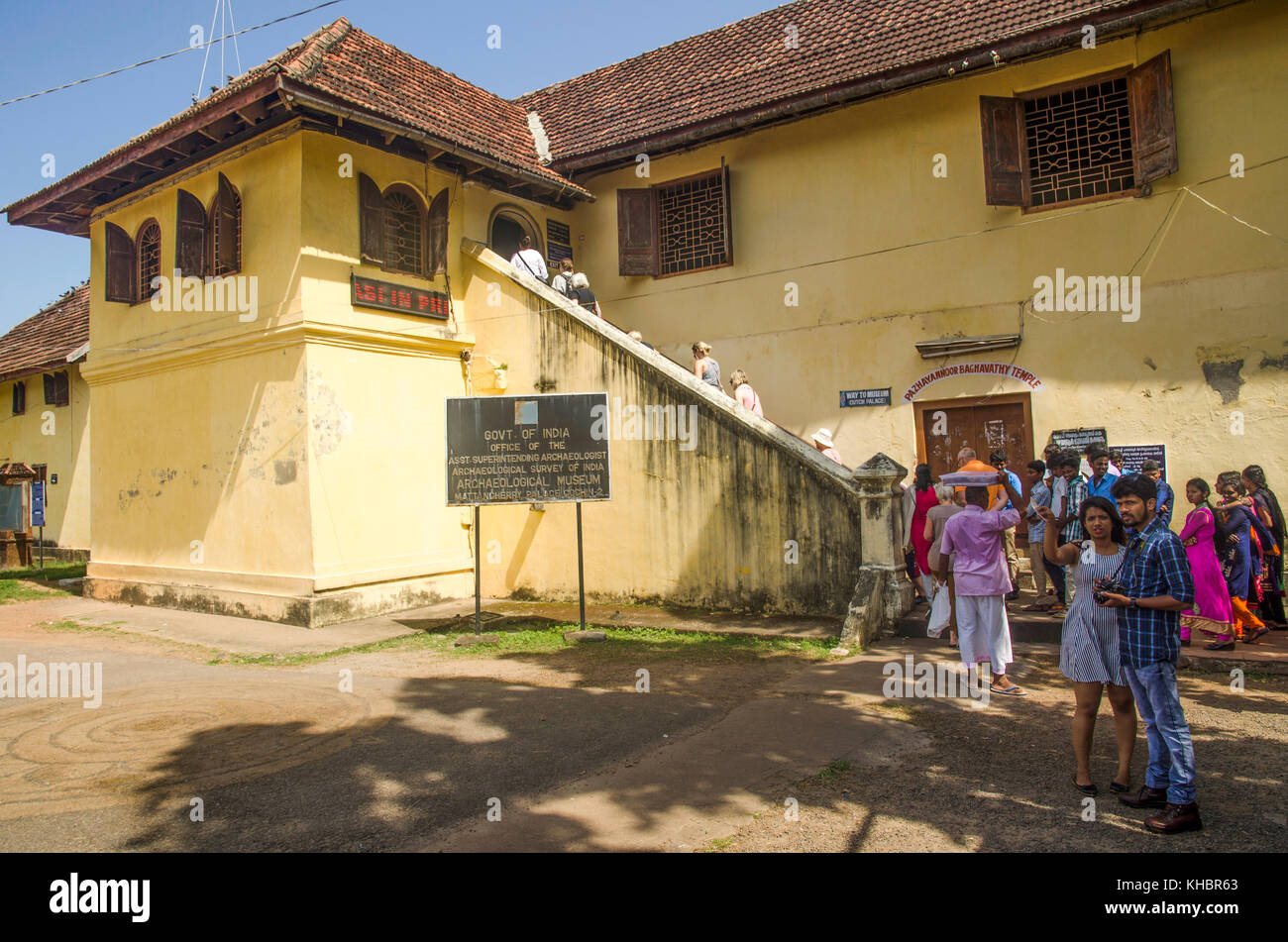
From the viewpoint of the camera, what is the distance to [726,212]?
520 inches

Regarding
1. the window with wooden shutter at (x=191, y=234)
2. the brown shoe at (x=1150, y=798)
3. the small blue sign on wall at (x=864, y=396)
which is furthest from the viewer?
the small blue sign on wall at (x=864, y=396)

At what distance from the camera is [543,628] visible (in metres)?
9.78

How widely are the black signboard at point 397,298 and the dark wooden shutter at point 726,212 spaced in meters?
4.56

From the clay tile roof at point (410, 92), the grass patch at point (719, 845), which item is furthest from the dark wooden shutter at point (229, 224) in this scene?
the grass patch at point (719, 845)

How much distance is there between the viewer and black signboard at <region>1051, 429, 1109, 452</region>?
10.5m

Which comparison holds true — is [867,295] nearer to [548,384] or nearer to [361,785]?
[548,384]

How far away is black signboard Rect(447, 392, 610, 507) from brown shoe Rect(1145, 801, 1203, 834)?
19.6 feet

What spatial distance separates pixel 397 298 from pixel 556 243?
407cm

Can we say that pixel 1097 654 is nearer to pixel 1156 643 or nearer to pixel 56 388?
pixel 1156 643

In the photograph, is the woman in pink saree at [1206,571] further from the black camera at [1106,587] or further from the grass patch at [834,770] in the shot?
the grass patch at [834,770]

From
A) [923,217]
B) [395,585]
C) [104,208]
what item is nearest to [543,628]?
[395,585]

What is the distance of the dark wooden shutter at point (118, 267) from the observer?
13.0 m

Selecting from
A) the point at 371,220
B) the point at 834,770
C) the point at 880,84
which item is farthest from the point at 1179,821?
the point at 371,220

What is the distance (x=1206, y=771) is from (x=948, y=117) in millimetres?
9615
